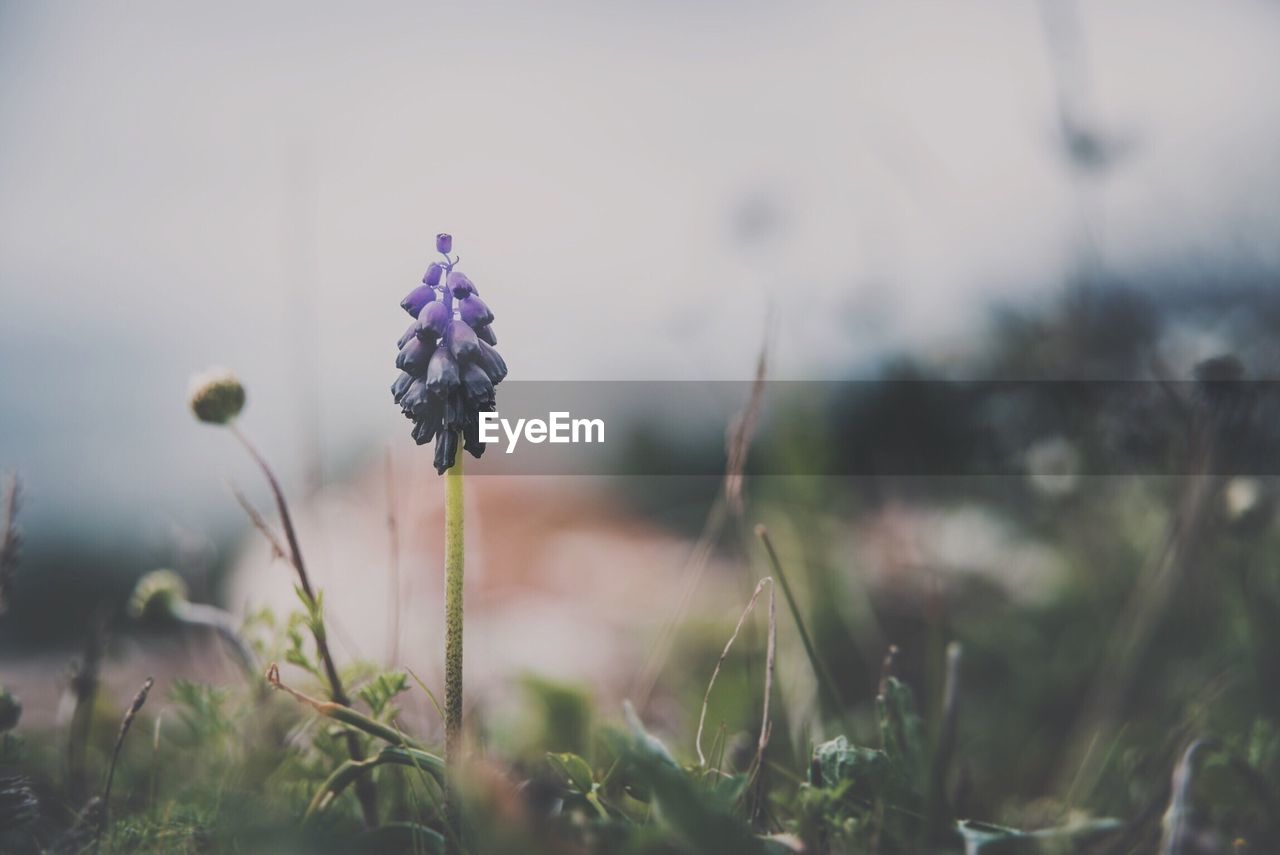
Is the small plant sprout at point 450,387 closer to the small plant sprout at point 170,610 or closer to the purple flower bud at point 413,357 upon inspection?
the purple flower bud at point 413,357

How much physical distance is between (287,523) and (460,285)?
0.36 metres

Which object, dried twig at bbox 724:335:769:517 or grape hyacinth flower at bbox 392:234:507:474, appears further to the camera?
dried twig at bbox 724:335:769:517

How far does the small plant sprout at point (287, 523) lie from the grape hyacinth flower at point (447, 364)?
0.76ft

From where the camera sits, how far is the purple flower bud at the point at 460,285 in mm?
935

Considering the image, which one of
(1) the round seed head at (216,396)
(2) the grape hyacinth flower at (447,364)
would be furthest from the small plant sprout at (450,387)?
(1) the round seed head at (216,396)

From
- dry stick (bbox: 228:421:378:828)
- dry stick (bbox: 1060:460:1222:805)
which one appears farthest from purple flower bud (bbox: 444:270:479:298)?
dry stick (bbox: 1060:460:1222:805)

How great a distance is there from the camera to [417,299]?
0.97m

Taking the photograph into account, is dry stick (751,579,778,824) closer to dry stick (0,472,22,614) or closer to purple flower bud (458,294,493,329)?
purple flower bud (458,294,493,329)

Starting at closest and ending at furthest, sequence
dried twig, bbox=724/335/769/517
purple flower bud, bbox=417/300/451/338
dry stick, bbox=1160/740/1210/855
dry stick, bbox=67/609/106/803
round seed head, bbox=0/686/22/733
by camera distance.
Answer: dry stick, bbox=1160/740/1210/855
purple flower bud, bbox=417/300/451/338
round seed head, bbox=0/686/22/733
dried twig, bbox=724/335/769/517
dry stick, bbox=67/609/106/803

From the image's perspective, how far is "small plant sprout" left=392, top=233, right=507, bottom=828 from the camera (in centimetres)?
87

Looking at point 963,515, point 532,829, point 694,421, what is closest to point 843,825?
point 532,829

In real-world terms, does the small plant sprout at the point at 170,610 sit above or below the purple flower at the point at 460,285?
below

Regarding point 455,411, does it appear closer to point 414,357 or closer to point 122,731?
point 414,357

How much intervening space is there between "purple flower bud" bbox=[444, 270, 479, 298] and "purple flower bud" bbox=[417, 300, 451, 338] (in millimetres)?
21
